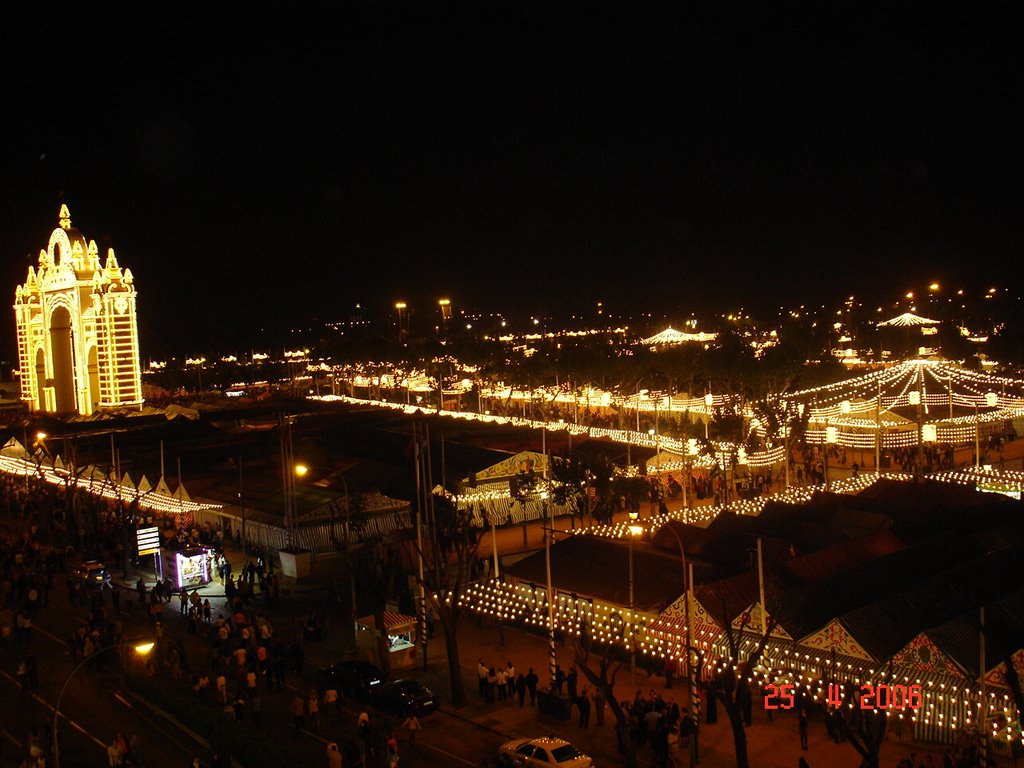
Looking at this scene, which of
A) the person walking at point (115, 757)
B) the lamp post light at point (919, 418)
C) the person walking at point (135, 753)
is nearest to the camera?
the person walking at point (115, 757)

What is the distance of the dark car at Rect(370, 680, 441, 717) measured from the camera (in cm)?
1842

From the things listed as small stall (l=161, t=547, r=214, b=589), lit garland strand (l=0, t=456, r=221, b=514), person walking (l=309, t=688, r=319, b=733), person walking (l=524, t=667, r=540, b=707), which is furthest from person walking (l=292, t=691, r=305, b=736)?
lit garland strand (l=0, t=456, r=221, b=514)

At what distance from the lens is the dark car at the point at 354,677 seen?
19.4 meters

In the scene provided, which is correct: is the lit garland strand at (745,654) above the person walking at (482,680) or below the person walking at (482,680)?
above

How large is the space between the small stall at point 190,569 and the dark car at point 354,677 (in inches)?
338

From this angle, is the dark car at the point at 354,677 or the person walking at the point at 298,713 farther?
the dark car at the point at 354,677

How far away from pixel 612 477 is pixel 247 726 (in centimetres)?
1903

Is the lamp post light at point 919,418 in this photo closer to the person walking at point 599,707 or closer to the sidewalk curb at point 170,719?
the person walking at point 599,707

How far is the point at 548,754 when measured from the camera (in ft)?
50.2

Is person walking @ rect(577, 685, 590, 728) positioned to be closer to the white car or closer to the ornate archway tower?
the white car

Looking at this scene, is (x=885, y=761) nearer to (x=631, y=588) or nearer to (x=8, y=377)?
(x=631, y=588)

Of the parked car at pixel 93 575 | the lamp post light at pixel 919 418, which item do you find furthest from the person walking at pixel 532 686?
the lamp post light at pixel 919 418

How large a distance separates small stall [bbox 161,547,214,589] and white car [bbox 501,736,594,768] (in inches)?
558
